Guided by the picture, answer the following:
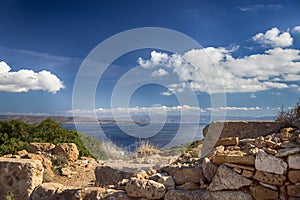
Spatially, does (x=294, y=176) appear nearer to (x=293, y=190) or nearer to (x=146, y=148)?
(x=293, y=190)

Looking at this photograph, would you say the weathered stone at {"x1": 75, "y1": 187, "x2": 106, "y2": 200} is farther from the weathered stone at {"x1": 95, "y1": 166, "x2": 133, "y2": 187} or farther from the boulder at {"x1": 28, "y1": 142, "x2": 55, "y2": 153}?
the boulder at {"x1": 28, "y1": 142, "x2": 55, "y2": 153}

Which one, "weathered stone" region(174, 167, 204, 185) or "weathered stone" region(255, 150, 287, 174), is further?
"weathered stone" region(174, 167, 204, 185)

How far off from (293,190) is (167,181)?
1.63 metres

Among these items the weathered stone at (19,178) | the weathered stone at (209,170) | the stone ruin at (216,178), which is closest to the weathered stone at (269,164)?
the stone ruin at (216,178)

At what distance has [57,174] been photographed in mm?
8211

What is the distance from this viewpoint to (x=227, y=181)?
411 centimetres

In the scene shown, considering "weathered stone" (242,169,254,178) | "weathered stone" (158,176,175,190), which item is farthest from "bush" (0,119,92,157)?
"weathered stone" (242,169,254,178)

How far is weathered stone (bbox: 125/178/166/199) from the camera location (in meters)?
4.32

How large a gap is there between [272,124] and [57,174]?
220 inches

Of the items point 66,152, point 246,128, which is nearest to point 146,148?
point 66,152

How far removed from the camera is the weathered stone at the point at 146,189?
4316mm

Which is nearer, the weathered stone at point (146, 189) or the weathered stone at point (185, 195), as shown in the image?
the weathered stone at point (185, 195)

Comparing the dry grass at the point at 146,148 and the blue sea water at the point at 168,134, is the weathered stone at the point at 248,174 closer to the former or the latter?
the blue sea water at the point at 168,134

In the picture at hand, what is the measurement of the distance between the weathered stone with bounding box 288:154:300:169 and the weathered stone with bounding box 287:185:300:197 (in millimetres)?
240
